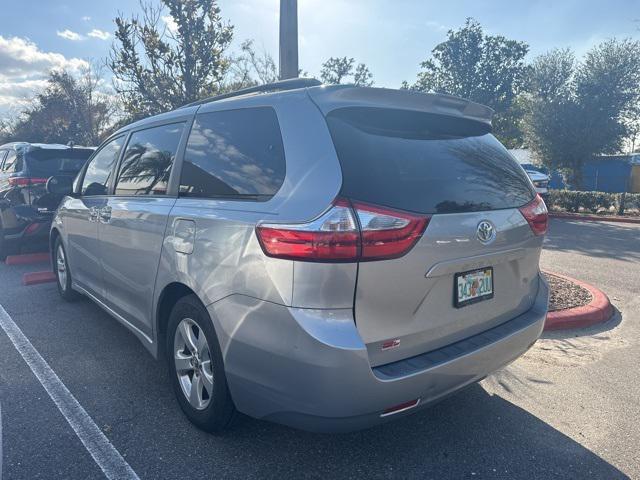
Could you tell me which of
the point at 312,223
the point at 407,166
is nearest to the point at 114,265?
the point at 312,223

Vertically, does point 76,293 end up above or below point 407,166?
below

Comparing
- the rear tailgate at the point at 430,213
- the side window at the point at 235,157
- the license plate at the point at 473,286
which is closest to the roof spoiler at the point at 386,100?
the rear tailgate at the point at 430,213

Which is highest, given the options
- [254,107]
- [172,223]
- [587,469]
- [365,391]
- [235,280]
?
[254,107]

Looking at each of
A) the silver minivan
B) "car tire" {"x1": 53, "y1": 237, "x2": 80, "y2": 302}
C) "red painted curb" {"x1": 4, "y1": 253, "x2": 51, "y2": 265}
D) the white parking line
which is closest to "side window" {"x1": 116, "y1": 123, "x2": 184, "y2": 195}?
the silver minivan

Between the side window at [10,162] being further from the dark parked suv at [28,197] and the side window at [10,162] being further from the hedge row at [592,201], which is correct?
the hedge row at [592,201]

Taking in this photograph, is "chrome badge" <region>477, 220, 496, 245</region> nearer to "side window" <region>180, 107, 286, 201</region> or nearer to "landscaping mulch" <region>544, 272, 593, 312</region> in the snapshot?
"side window" <region>180, 107, 286, 201</region>

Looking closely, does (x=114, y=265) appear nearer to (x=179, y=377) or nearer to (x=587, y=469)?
(x=179, y=377)

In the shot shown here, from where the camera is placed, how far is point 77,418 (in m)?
2.91

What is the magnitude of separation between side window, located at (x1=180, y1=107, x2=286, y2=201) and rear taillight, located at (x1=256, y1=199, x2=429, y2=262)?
0.35 m

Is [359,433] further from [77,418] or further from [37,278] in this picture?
[37,278]

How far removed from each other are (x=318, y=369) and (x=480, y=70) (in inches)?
1304

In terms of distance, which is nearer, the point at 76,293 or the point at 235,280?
the point at 235,280

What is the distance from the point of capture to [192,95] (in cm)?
1214

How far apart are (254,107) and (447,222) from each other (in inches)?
48.5
